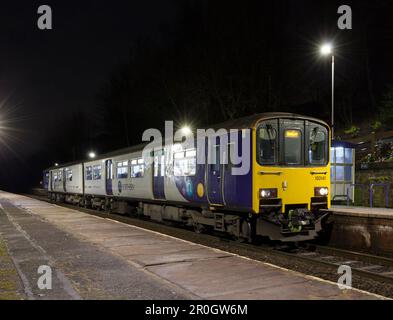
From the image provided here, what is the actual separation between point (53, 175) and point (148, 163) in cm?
2691

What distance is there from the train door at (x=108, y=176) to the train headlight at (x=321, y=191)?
12600 mm

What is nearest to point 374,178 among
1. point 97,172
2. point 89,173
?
point 97,172

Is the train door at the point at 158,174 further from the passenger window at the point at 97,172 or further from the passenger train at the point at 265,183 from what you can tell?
the passenger window at the point at 97,172

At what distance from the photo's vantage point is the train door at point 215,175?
11.1 meters

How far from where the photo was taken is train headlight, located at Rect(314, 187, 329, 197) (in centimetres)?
1089

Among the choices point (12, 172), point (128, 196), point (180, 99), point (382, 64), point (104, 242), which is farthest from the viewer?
point (12, 172)

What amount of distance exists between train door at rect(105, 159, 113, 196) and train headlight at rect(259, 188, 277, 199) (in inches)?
497

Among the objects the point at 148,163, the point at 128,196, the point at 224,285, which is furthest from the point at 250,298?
the point at 128,196

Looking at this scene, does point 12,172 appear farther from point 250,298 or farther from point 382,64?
point 250,298

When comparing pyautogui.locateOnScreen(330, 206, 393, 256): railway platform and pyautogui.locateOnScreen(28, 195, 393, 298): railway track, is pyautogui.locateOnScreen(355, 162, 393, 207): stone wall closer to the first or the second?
pyautogui.locateOnScreen(330, 206, 393, 256): railway platform

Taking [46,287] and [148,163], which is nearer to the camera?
[46,287]

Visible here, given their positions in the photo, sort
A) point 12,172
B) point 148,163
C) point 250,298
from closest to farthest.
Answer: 1. point 250,298
2. point 148,163
3. point 12,172

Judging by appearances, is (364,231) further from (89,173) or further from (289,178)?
(89,173)

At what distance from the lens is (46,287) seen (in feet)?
21.4
